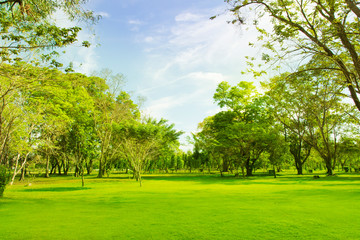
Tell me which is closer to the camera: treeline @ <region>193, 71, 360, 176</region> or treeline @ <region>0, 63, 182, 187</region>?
treeline @ <region>0, 63, 182, 187</region>

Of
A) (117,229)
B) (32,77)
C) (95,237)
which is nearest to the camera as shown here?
(95,237)

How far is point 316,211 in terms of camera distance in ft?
25.5

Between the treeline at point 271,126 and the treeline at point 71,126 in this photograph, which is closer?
the treeline at point 71,126

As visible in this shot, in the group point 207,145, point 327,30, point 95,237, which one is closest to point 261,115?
point 207,145

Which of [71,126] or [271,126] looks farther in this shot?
[271,126]

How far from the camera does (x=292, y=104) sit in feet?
110

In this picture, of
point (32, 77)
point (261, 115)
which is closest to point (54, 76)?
point (32, 77)

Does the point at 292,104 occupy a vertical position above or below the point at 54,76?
above

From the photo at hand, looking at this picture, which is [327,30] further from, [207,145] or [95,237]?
[207,145]

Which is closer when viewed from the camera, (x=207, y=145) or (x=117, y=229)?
(x=117, y=229)

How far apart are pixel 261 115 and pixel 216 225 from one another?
32.0m

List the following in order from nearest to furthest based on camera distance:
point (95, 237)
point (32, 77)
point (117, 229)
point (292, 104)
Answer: point (95, 237), point (117, 229), point (32, 77), point (292, 104)

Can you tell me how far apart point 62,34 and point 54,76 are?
101 inches

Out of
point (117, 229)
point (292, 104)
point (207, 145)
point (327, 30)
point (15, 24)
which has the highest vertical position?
point (292, 104)
